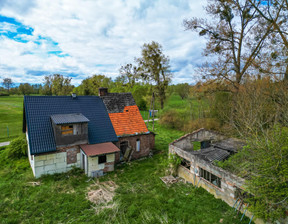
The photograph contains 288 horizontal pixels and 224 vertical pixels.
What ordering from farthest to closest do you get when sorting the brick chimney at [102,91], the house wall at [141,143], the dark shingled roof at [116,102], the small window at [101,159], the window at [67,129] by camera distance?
the brick chimney at [102,91] → the dark shingled roof at [116,102] → the house wall at [141,143] → the small window at [101,159] → the window at [67,129]

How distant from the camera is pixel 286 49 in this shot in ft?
42.8

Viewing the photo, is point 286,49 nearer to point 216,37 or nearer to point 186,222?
point 216,37

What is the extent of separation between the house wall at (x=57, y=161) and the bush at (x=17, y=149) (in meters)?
4.50

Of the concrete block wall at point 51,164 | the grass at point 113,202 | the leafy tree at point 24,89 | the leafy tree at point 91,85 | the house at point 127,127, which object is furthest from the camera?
the leafy tree at point 24,89

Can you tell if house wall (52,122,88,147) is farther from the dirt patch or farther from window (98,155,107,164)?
the dirt patch

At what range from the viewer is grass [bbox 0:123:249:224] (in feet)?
25.9

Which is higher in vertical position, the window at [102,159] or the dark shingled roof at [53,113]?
the dark shingled roof at [53,113]

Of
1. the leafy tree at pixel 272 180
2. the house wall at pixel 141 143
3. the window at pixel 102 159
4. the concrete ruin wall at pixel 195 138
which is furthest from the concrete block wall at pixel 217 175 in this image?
the window at pixel 102 159

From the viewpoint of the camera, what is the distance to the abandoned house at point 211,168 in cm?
834

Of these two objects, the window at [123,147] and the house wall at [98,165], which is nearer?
the house wall at [98,165]

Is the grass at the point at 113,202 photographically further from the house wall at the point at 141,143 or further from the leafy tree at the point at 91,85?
the leafy tree at the point at 91,85

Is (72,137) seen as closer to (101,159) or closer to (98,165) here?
(101,159)

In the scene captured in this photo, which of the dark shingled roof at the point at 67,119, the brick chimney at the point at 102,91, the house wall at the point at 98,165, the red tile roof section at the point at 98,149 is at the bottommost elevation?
the house wall at the point at 98,165

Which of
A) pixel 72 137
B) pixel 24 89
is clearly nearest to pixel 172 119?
pixel 72 137
